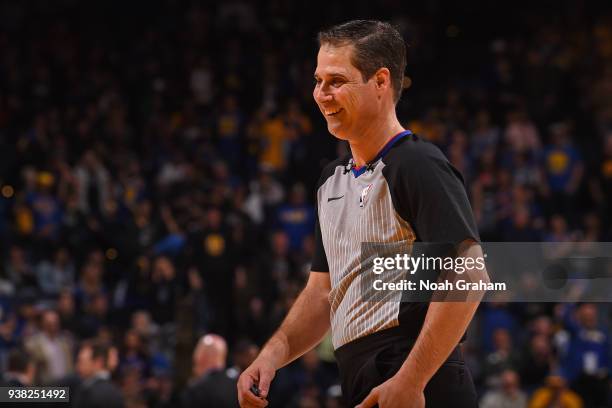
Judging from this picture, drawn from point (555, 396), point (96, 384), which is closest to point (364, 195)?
point (96, 384)

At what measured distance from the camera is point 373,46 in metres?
2.82

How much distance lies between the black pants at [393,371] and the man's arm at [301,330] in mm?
277

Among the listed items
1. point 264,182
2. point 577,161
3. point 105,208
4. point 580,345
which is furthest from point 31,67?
point 580,345

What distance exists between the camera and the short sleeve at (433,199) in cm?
259

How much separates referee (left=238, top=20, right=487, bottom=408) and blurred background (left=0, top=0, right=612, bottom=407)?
4.53 meters

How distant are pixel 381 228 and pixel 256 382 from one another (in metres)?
0.60

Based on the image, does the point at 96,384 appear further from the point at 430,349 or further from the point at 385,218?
the point at 430,349

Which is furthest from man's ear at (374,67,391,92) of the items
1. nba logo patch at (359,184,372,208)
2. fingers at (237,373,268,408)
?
fingers at (237,373,268,408)

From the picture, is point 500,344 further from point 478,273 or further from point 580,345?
point 478,273

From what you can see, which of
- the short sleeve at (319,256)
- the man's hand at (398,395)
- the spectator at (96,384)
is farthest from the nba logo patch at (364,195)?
the spectator at (96,384)

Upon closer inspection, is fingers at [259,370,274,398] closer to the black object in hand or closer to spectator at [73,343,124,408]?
the black object in hand

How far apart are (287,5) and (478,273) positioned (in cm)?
1582

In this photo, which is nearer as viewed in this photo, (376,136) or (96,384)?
(376,136)

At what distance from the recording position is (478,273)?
255cm
